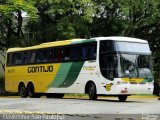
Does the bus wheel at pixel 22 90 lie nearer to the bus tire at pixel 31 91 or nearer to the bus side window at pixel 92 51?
the bus tire at pixel 31 91

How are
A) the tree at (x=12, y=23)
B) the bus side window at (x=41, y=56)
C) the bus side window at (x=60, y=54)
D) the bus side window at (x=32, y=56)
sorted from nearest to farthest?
the bus side window at (x=60, y=54)
the bus side window at (x=41, y=56)
the bus side window at (x=32, y=56)
the tree at (x=12, y=23)

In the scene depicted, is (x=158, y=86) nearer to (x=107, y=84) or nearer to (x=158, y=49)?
(x=158, y=49)

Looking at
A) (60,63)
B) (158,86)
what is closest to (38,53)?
(60,63)

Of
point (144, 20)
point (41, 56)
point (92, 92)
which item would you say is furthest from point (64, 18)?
point (92, 92)

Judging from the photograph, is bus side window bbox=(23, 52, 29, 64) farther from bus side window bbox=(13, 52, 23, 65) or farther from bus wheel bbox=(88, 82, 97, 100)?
bus wheel bbox=(88, 82, 97, 100)

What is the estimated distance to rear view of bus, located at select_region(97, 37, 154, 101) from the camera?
2575 centimetres

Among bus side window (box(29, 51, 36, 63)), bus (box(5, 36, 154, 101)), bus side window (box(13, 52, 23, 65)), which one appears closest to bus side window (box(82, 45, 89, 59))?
bus (box(5, 36, 154, 101))

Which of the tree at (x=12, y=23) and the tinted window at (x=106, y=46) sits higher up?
the tree at (x=12, y=23)

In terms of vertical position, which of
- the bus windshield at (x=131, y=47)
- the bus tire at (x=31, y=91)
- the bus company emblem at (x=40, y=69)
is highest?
the bus windshield at (x=131, y=47)

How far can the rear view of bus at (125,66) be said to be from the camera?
25.8m

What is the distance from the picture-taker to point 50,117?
593 inches

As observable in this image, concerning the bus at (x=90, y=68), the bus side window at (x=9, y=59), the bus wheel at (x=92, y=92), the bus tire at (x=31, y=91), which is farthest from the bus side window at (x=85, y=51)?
the bus side window at (x=9, y=59)

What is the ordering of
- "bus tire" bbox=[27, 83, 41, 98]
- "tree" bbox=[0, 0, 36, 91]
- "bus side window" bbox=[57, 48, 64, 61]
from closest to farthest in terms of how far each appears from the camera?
"bus side window" bbox=[57, 48, 64, 61] → "bus tire" bbox=[27, 83, 41, 98] → "tree" bbox=[0, 0, 36, 91]

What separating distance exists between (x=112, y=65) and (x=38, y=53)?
7475 mm
